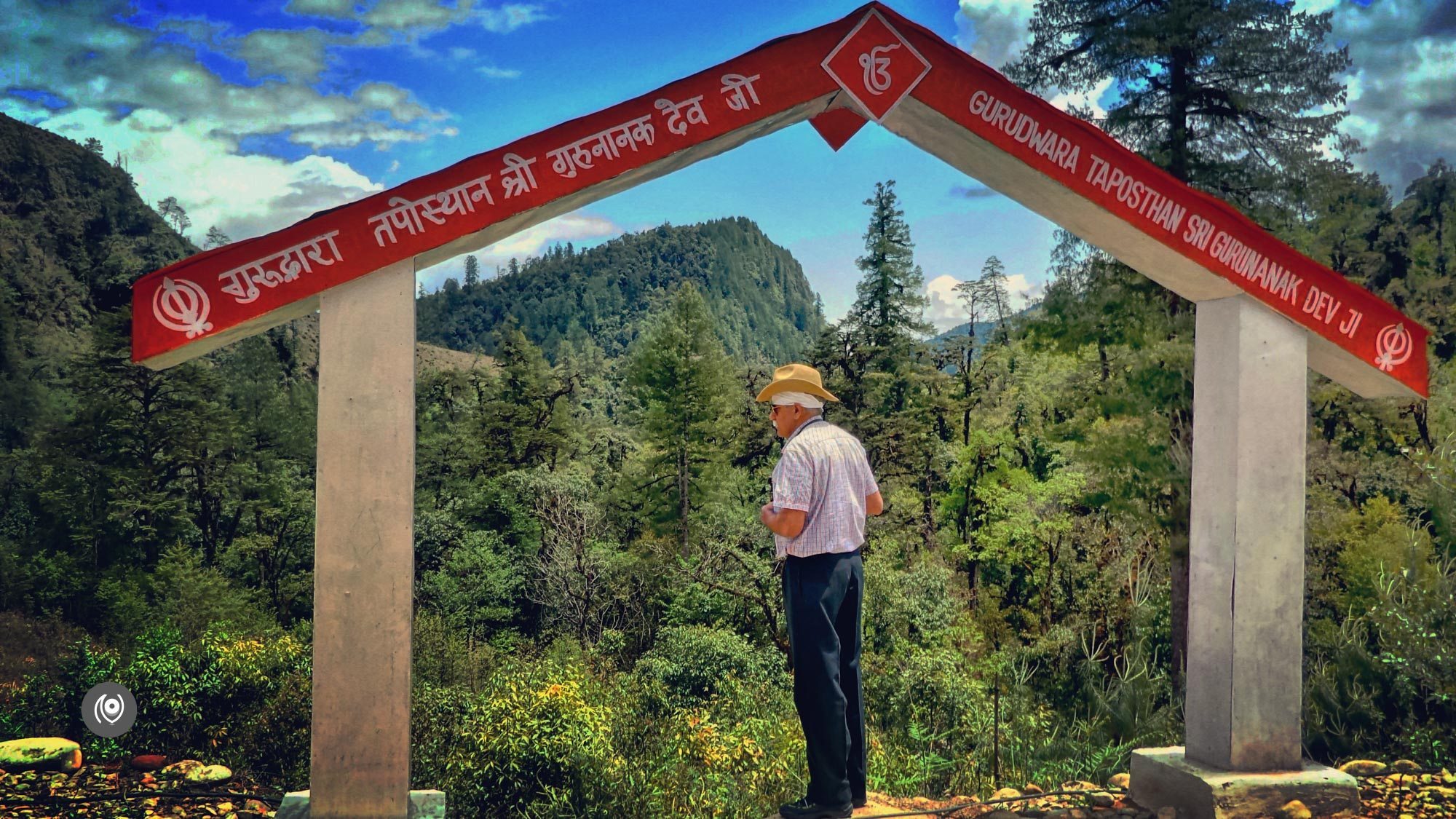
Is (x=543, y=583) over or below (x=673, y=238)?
below

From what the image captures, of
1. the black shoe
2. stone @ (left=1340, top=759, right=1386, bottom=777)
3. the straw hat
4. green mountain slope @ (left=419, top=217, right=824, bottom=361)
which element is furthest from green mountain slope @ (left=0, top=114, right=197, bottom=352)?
stone @ (left=1340, top=759, right=1386, bottom=777)

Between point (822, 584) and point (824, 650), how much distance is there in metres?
0.26

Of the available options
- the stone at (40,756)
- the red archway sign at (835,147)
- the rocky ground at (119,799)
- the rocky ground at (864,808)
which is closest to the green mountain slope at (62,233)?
the stone at (40,756)

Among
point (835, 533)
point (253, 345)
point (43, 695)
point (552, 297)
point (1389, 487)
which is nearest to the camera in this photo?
point (835, 533)

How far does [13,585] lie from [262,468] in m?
7.91

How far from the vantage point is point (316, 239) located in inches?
143

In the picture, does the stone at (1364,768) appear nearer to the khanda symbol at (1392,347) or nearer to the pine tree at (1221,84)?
the khanda symbol at (1392,347)

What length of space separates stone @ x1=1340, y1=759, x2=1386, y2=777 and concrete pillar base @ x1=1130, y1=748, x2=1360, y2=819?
0.85m

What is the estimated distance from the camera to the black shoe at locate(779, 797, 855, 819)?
3.93 meters

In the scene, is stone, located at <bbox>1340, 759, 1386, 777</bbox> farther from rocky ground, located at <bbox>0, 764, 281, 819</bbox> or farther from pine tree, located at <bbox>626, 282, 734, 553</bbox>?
pine tree, located at <bbox>626, 282, 734, 553</bbox>

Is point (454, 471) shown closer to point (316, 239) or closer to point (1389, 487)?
point (1389, 487)

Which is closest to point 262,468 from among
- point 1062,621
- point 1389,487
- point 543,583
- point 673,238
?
point 543,583

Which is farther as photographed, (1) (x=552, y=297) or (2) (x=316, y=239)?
(1) (x=552, y=297)

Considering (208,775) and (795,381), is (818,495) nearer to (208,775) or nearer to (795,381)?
(795,381)
